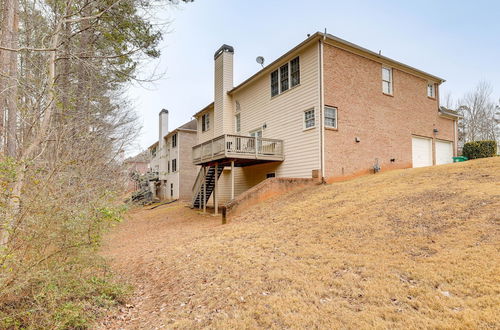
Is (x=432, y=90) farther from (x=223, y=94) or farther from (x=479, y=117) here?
(x=479, y=117)

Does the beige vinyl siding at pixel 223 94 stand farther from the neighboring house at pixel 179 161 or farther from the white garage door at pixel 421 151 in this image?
the white garage door at pixel 421 151

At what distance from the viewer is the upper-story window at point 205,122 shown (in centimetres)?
2152

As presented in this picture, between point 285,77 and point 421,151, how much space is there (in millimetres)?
8898

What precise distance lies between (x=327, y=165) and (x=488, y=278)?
892 cm

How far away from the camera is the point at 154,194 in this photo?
108 feet

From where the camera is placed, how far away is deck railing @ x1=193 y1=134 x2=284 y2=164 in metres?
12.7

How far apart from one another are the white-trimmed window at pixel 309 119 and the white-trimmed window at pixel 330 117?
0.58 m

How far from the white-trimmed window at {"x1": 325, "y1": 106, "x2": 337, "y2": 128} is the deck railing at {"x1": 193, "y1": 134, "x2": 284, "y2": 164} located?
2521 mm

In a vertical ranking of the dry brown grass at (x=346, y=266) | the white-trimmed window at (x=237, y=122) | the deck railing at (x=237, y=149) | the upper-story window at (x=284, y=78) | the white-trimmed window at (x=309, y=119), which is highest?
the upper-story window at (x=284, y=78)

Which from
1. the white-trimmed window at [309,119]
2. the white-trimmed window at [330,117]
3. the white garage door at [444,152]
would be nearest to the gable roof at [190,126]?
the white-trimmed window at [309,119]

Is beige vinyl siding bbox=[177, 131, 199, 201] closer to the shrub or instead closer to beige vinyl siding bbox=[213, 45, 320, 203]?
beige vinyl siding bbox=[213, 45, 320, 203]

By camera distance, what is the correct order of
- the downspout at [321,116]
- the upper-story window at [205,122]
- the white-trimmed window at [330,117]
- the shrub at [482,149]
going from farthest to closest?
the upper-story window at [205,122] < the shrub at [482,149] < the white-trimmed window at [330,117] < the downspout at [321,116]

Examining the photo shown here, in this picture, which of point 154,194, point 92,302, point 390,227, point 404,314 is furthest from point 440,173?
point 154,194

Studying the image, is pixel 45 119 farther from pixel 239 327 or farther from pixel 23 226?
pixel 239 327
